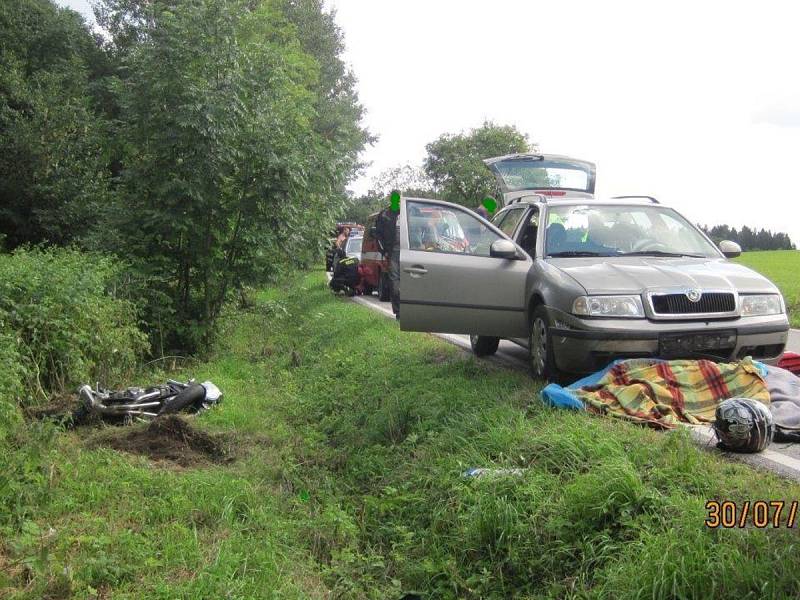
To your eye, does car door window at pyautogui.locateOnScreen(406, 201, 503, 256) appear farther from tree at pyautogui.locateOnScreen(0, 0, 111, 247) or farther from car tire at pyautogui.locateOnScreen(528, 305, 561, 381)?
tree at pyautogui.locateOnScreen(0, 0, 111, 247)

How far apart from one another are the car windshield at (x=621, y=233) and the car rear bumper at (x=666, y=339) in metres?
1.25

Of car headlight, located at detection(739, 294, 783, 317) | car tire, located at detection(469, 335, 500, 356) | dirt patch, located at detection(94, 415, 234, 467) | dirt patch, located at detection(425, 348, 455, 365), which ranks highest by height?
car headlight, located at detection(739, 294, 783, 317)

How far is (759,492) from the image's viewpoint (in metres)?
3.65

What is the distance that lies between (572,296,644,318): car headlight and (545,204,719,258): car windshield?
1.17 meters

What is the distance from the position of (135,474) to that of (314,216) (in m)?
6.54

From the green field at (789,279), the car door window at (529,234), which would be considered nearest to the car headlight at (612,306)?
the car door window at (529,234)

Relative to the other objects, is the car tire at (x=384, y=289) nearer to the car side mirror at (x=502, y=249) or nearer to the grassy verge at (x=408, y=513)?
the grassy verge at (x=408, y=513)

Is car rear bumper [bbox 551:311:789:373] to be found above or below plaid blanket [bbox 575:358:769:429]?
above

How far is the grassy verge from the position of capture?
3529 mm

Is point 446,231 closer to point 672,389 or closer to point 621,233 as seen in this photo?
point 621,233

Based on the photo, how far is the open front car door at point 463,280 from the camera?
7.04 meters

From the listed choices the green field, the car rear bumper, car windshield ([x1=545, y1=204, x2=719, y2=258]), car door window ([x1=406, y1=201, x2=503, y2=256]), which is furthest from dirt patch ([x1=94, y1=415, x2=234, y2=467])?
the green field

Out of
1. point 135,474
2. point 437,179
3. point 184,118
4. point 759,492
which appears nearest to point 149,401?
point 135,474

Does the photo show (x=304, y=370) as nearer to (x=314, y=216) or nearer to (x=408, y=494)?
(x=314, y=216)
